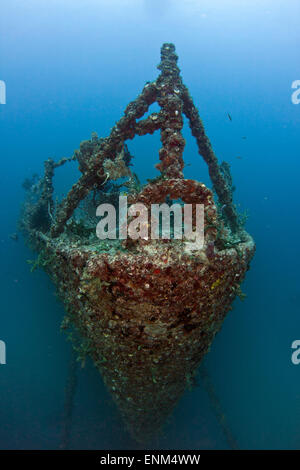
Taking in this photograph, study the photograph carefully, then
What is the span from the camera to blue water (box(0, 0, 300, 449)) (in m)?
11.6

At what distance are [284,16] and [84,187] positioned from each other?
4211cm

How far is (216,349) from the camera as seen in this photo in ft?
46.0

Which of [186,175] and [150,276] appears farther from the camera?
[186,175]

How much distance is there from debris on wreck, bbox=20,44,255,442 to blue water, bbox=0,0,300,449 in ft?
12.5

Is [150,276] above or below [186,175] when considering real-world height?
below

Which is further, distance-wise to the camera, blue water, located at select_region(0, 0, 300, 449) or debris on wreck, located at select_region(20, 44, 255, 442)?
blue water, located at select_region(0, 0, 300, 449)

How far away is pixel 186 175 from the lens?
27625mm

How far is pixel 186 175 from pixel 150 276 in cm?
2638

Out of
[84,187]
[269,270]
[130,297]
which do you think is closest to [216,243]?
[130,297]

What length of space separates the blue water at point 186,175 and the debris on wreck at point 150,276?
12.5 feet

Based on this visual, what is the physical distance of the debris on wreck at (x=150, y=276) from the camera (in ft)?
9.15

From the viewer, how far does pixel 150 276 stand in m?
2.70

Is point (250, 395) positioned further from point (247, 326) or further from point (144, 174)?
point (144, 174)

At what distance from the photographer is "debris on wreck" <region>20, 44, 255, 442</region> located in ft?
9.15
